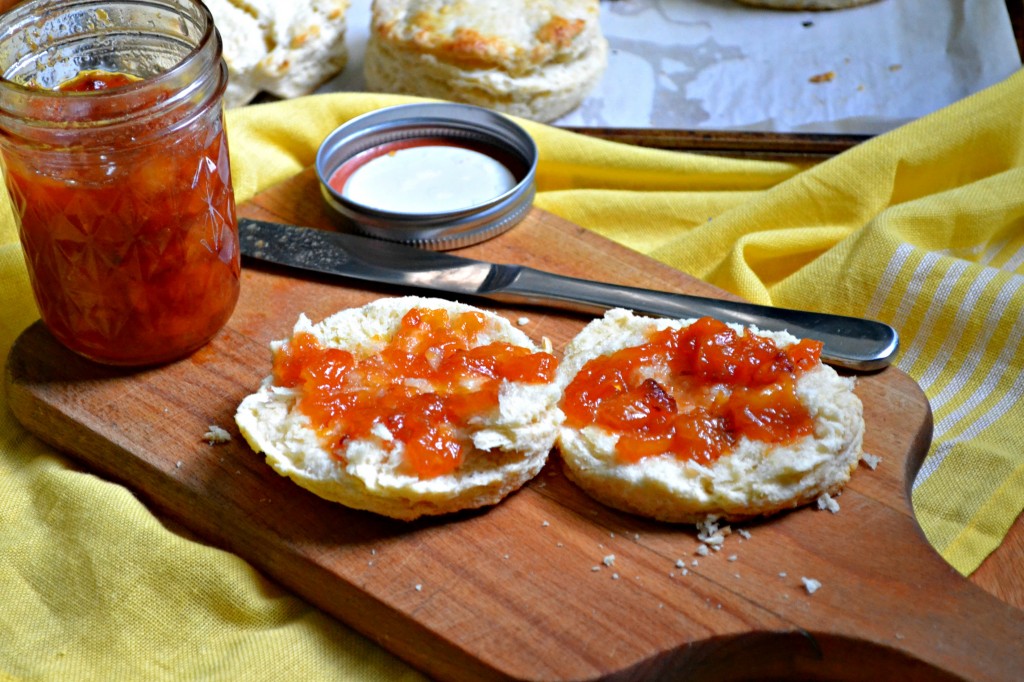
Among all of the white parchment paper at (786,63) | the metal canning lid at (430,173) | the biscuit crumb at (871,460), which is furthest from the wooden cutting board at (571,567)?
the white parchment paper at (786,63)

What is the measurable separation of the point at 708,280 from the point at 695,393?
3.30 feet

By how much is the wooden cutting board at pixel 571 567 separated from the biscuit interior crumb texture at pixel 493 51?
6.13ft

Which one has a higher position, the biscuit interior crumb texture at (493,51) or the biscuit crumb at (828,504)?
the biscuit interior crumb texture at (493,51)

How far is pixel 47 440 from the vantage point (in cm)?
292

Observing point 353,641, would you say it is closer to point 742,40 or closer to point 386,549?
point 386,549

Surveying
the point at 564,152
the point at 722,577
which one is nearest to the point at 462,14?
the point at 564,152

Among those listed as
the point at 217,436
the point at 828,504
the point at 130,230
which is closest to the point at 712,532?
the point at 828,504

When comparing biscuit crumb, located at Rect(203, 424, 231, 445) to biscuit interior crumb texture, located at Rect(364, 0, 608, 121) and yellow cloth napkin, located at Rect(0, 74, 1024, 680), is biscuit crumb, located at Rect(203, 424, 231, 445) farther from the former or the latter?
biscuit interior crumb texture, located at Rect(364, 0, 608, 121)

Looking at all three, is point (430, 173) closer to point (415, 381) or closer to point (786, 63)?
point (415, 381)

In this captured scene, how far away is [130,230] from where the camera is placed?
258 centimetres

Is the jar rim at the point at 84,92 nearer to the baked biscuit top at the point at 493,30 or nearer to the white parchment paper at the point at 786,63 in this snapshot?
the baked biscuit top at the point at 493,30

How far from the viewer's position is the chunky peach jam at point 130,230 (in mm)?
2496

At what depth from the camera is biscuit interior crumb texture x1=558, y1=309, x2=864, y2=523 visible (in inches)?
94.0

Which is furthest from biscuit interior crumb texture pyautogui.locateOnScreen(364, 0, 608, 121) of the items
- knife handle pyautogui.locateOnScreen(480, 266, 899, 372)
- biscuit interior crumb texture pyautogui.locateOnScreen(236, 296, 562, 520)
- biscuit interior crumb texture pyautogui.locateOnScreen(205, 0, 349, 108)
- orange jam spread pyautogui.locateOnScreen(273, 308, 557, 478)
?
biscuit interior crumb texture pyautogui.locateOnScreen(236, 296, 562, 520)
